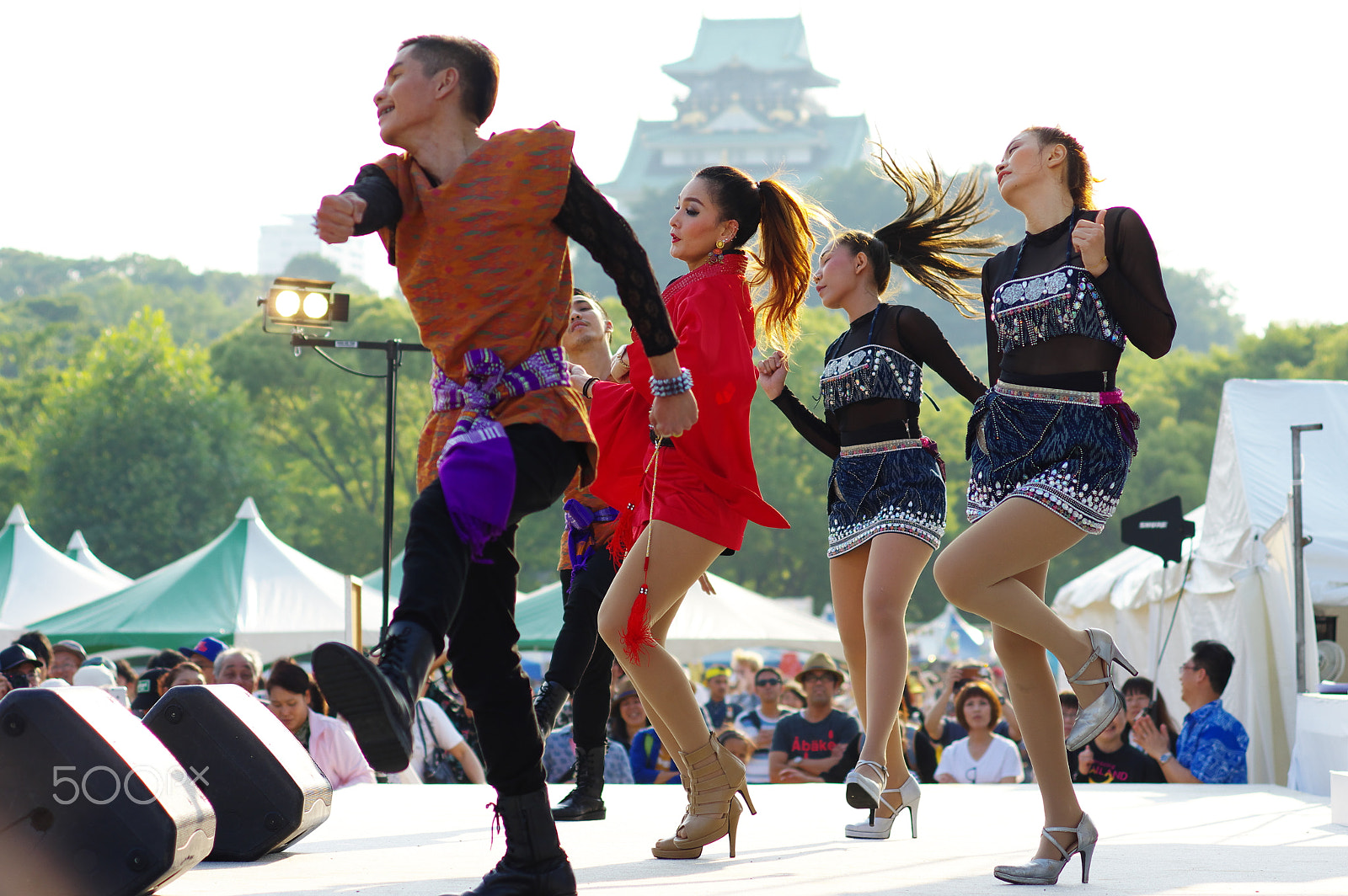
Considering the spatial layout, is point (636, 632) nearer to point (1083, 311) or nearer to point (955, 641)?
point (1083, 311)

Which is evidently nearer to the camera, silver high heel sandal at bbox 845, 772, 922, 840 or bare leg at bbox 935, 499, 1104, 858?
bare leg at bbox 935, 499, 1104, 858

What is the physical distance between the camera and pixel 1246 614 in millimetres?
10055

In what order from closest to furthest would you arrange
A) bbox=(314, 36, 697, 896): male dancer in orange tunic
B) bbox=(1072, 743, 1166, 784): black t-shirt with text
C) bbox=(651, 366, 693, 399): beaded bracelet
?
bbox=(314, 36, 697, 896): male dancer in orange tunic → bbox=(651, 366, 693, 399): beaded bracelet → bbox=(1072, 743, 1166, 784): black t-shirt with text

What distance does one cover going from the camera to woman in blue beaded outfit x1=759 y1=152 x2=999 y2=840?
13.6 feet

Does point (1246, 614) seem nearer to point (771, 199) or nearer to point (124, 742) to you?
point (771, 199)

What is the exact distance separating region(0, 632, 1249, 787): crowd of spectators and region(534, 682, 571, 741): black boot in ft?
7.77

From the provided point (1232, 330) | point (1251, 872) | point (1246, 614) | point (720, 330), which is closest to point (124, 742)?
point (720, 330)

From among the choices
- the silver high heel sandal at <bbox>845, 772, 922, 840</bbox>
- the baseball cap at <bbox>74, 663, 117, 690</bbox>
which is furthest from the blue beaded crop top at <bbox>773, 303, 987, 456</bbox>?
the baseball cap at <bbox>74, 663, 117, 690</bbox>

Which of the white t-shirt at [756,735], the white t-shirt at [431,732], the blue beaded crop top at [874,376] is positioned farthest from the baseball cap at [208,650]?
the blue beaded crop top at [874,376]

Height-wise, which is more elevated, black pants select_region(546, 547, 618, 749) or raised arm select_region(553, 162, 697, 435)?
raised arm select_region(553, 162, 697, 435)

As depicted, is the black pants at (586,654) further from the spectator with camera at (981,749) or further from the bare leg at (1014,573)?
the spectator with camera at (981,749)

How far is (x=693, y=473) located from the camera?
3719 millimetres

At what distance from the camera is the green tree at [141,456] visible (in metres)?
41.3

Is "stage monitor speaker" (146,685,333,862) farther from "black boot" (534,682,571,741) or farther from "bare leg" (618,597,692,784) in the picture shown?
"bare leg" (618,597,692,784)
